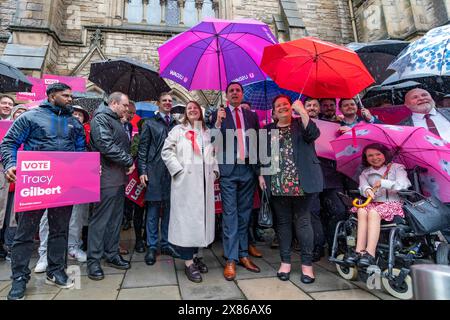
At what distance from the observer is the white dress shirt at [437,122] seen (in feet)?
10.2

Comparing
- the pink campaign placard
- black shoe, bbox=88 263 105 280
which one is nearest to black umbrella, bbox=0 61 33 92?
the pink campaign placard

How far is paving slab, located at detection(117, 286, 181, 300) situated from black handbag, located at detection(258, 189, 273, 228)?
3.41 feet

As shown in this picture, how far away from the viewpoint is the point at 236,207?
2.97m

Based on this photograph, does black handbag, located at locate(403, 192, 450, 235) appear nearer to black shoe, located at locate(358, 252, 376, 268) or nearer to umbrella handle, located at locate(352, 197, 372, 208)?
umbrella handle, located at locate(352, 197, 372, 208)

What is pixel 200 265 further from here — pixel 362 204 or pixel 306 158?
pixel 362 204

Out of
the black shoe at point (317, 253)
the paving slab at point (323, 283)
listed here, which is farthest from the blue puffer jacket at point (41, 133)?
the black shoe at point (317, 253)

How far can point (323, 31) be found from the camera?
11.6 m

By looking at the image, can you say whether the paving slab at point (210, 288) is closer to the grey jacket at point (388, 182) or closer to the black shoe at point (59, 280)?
the black shoe at point (59, 280)

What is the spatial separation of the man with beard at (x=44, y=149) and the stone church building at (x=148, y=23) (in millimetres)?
6833

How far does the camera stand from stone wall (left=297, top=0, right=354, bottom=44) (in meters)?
11.5

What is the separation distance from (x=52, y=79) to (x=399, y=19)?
1190cm

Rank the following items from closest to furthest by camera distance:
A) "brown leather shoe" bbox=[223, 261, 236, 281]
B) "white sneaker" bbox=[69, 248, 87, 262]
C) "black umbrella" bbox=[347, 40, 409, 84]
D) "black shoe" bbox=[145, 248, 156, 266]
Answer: "brown leather shoe" bbox=[223, 261, 236, 281], "black shoe" bbox=[145, 248, 156, 266], "white sneaker" bbox=[69, 248, 87, 262], "black umbrella" bbox=[347, 40, 409, 84]
